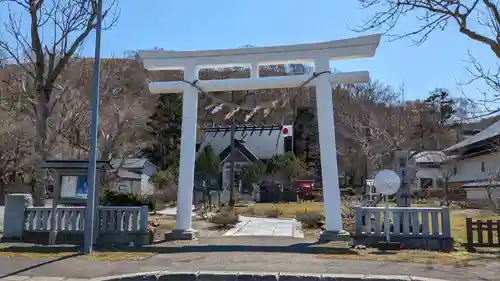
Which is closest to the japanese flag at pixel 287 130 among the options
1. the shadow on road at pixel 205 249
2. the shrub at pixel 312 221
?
the shrub at pixel 312 221

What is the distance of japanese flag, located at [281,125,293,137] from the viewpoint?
5537 cm

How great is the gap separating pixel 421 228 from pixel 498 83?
4.39 m

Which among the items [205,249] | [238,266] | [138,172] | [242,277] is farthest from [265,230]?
[138,172]

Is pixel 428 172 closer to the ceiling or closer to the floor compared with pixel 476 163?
closer to the floor

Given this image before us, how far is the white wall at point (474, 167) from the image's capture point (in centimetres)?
3811

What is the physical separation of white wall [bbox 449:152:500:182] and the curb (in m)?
32.1

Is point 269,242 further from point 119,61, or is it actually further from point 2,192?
→ point 2,192

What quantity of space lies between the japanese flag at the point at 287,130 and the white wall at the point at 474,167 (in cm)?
1848

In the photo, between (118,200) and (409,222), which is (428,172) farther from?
(409,222)

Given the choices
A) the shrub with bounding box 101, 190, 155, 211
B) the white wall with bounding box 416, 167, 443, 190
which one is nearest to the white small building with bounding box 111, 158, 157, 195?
the shrub with bounding box 101, 190, 155, 211

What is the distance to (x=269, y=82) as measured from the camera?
14070 millimetres

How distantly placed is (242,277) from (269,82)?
706 cm

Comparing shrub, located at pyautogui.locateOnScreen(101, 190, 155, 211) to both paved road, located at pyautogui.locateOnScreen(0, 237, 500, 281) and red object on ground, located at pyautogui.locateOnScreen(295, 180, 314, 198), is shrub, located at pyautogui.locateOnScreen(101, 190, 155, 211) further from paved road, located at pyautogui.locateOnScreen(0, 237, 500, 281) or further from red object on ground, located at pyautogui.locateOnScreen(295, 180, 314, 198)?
red object on ground, located at pyautogui.locateOnScreen(295, 180, 314, 198)

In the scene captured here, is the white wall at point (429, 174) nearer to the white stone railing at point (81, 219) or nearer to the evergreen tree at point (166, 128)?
the evergreen tree at point (166, 128)
